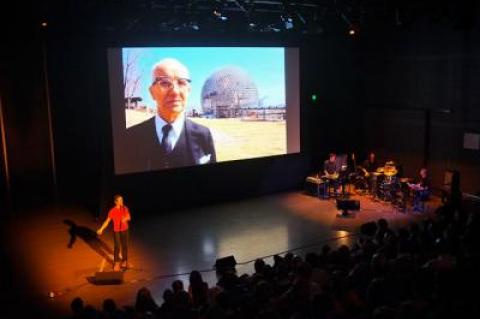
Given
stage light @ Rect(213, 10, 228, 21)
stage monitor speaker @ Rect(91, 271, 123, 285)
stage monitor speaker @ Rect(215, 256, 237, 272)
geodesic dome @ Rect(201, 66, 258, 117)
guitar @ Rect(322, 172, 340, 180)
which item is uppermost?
stage light @ Rect(213, 10, 228, 21)

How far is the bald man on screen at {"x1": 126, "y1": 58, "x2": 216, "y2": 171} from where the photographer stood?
40.2 feet

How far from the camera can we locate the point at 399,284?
5422 millimetres

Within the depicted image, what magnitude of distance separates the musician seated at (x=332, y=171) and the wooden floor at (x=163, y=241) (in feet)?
2.32

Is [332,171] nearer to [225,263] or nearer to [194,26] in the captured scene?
[194,26]

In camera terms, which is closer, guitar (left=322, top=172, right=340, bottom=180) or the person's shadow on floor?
the person's shadow on floor

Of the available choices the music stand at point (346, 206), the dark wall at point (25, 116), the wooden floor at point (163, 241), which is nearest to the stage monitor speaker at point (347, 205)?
the music stand at point (346, 206)

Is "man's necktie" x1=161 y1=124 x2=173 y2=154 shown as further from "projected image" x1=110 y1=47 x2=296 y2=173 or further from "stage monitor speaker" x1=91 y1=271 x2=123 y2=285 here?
"stage monitor speaker" x1=91 y1=271 x2=123 y2=285

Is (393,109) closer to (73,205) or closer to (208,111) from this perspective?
(208,111)

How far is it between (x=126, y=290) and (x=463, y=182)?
8387 millimetres

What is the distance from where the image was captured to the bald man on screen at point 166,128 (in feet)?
40.2

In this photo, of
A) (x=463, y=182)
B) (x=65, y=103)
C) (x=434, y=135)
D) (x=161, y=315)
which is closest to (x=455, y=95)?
(x=434, y=135)

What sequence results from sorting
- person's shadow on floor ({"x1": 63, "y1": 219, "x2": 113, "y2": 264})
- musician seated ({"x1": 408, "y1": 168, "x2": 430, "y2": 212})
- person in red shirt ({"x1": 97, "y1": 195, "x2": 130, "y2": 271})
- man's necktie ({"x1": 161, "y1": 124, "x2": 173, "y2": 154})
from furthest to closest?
musician seated ({"x1": 408, "y1": 168, "x2": 430, "y2": 212})
man's necktie ({"x1": 161, "y1": 124, "x2": 173, "y2": 154})
person's shadow on floor ({"x1": 63, "y1": 219, "x2": 113, "y2": 264})
person in red shirt ({"x1": 97, "y1": 195, "x2": 130, "y2": 271})

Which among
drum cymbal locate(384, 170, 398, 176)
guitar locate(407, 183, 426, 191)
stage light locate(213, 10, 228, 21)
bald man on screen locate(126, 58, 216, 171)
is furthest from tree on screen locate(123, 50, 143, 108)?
guitar locate(407, 183, 426, 191)

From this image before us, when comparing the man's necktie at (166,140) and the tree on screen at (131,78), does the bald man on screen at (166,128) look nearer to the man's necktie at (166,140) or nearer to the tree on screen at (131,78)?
the man's necktie at (166,140)
